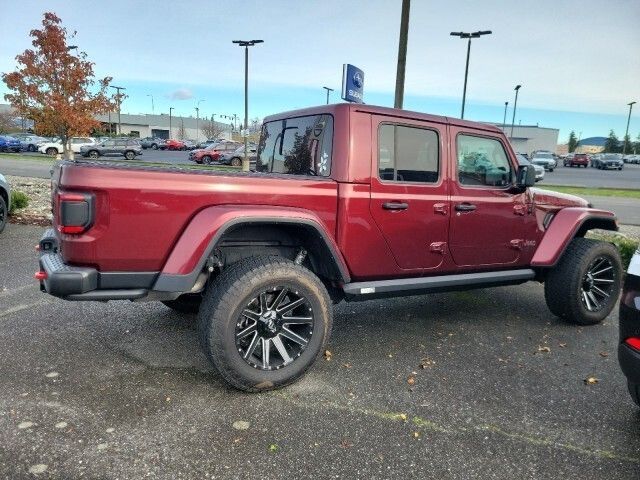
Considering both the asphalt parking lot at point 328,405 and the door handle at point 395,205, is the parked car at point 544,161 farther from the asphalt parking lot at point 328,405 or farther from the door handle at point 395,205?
the door handle at point 395,205

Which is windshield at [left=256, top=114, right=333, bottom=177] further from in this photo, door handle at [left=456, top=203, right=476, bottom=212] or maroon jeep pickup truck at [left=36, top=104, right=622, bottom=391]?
door handle at [left=456, top=203, right=476, bottom=212]

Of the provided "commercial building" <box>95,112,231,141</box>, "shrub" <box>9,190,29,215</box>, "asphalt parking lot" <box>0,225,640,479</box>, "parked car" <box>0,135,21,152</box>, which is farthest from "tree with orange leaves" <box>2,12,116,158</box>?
"commercial building" <box>95,112,231,141</box>

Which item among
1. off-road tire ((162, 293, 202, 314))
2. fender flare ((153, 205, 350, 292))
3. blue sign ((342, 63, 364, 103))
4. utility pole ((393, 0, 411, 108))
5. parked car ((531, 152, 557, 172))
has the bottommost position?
off-road tire ((162, 293, 202, 314))

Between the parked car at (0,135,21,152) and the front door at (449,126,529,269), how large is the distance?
40468mm

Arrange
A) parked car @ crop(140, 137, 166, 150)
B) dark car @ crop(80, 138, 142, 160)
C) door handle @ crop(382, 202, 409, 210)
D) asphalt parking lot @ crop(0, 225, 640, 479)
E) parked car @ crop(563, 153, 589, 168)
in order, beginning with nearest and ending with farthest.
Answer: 1. asphalt parking lot @ crop(0, 225, 640, 479)
2. door handle @ crop(382, 202, 409, 210)
3. dark car @ crop(80, 138, 142, 160)
4. parked car @ crop(563, 153, 589, 168)
5. parked car @ crop(140, 137, 166, 150)

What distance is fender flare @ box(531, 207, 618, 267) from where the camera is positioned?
14.6 feet

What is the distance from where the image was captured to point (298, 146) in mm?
3889

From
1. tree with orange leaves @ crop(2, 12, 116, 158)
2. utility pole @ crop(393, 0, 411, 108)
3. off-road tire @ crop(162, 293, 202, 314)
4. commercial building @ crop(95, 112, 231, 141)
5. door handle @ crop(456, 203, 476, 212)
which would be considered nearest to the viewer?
door handle @ crop(456, 203, 476, 212)

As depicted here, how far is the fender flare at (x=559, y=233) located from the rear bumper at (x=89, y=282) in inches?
134

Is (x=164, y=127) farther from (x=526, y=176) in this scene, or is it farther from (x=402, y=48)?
(x=526, y=176)

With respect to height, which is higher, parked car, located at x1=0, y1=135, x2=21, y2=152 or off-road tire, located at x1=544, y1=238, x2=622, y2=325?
parked car, located at x1=0, y1=135, x2=21, y2=152

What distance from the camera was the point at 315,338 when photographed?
329 cm

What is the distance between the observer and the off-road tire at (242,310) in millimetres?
2973

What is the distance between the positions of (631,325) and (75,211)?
308cm
